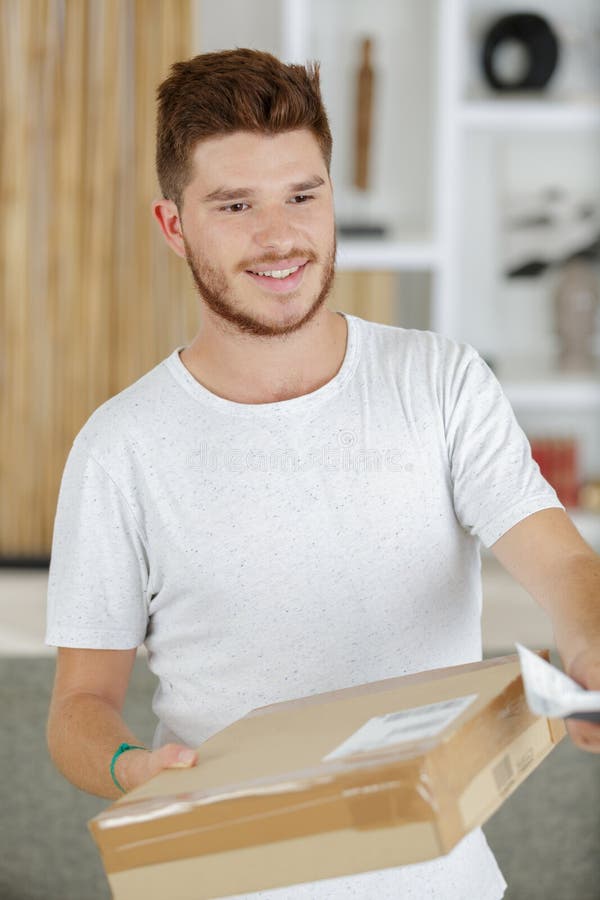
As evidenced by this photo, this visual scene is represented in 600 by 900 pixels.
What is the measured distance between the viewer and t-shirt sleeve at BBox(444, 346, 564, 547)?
1193 millimetres

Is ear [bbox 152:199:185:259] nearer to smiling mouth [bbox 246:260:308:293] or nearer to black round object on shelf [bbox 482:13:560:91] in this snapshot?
smiling mouth [bbox 246:260:308:293]

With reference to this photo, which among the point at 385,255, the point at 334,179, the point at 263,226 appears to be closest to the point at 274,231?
the point at 263,226

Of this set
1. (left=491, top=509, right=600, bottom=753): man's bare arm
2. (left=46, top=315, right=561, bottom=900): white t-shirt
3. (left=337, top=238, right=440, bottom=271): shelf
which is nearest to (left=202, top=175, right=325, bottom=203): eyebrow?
(left=46, top=315, right=561, bottom=900): white t-shirt

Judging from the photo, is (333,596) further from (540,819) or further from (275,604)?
(540,819)

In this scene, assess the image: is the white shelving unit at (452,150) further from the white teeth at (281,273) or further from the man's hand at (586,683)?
the man's hand at (586,683)

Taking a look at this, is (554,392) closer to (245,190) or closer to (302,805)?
(245,190)

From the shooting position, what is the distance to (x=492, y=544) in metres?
1.21

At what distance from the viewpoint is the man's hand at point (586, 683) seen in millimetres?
904

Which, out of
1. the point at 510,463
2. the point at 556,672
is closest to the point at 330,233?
the point at 510,463

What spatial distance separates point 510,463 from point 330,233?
32 cm

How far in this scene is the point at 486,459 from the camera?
48.0 inches

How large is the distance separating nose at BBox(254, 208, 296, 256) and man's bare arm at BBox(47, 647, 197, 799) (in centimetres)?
47

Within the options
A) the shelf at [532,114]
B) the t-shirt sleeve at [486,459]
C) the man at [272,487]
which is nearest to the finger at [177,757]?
the man at [272,487]

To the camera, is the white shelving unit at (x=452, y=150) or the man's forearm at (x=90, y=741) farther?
the white shelving unit at (x=452, y=150)
